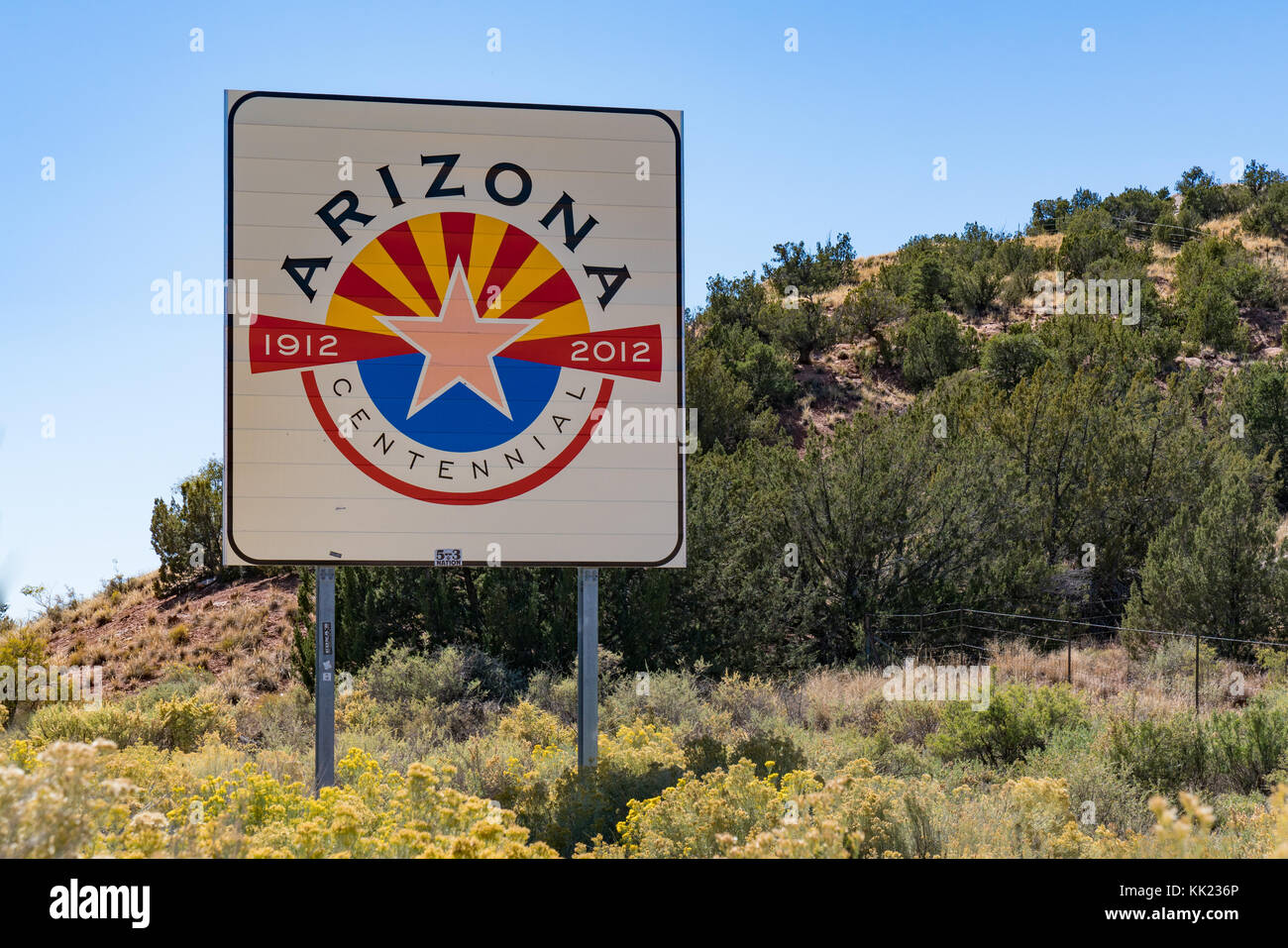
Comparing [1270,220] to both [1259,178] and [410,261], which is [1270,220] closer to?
[1259,178]

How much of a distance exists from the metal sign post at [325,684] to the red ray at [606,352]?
6.12 ft

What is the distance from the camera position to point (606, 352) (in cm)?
576

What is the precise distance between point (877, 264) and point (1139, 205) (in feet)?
43.2

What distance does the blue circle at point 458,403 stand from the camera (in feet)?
18.3

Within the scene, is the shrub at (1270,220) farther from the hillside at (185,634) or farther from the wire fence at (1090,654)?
the hillside at (185,634)

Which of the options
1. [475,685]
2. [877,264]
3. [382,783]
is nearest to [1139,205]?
[877,264]

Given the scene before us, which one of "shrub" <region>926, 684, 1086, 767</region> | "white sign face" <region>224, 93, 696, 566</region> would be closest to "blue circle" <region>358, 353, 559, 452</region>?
"white sign face" <region>224, 93, 696, 566</region>

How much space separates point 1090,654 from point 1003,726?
7.19m

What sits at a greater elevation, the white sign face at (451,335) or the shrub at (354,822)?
the white sign face at (451,335)

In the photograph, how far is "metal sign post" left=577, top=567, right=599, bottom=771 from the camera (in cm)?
571

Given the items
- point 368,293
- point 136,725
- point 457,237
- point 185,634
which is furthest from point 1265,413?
point 185,634

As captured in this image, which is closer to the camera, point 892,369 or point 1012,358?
point 1012,358

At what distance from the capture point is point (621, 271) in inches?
229

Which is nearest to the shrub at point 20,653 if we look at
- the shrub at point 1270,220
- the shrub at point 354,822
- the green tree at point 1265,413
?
the shrub at point 354,822
